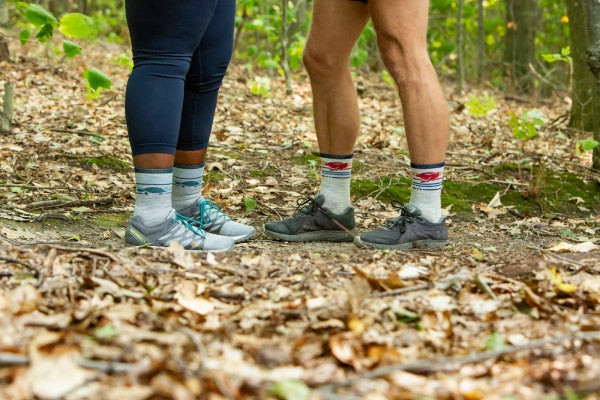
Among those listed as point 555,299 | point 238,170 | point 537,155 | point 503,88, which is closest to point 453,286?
point 555,299

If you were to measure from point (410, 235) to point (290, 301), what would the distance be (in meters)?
1.03

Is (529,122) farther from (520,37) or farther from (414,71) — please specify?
(520,37)

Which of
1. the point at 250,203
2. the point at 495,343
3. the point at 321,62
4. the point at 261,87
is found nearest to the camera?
the point at 495,343

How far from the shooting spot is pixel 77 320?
1.71 metres

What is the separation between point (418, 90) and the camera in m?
2.87

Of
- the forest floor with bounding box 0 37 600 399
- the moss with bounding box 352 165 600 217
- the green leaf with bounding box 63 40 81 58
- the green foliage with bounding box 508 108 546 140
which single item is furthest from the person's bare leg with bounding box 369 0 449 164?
the green foliage with bounding box 508 108 546 140

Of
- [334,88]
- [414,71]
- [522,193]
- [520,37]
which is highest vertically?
[520,37]

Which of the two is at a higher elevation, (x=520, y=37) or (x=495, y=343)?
(x=520, y=37)

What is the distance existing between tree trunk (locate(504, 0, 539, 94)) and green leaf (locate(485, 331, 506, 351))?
10.1 meters

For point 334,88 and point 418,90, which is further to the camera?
point 334,88

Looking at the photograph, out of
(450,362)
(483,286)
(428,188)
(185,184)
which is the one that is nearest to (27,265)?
(185,184)

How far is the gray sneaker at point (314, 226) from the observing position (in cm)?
323

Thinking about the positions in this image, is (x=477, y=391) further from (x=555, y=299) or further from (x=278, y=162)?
(x=278, y=162)

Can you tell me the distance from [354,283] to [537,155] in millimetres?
3652
